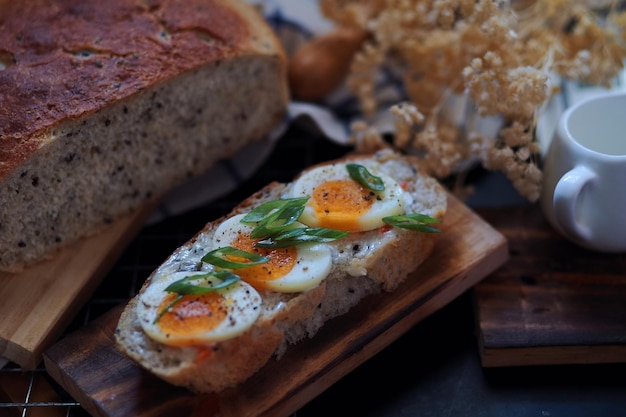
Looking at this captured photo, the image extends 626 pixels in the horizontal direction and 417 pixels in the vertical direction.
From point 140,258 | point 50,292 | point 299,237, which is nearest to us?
point 299,237

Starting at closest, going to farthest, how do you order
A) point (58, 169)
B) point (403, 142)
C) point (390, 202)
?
1. point (390, 202)
2. point (58, 169)
3. point (403, 142)

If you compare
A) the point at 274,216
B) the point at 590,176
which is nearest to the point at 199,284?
the point at 274,216

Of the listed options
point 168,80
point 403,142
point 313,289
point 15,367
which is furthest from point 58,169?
point 403,142

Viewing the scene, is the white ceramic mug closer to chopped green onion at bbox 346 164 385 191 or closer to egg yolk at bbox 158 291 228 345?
chopped green onion at bbox 346 164 385 191

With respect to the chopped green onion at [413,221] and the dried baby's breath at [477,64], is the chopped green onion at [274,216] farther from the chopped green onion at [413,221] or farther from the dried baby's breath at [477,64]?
the dried baby's breath at [477,64]

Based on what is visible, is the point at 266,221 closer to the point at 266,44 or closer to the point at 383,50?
the point at 266,44

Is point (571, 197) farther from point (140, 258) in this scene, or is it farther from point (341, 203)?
point (140, 258)
